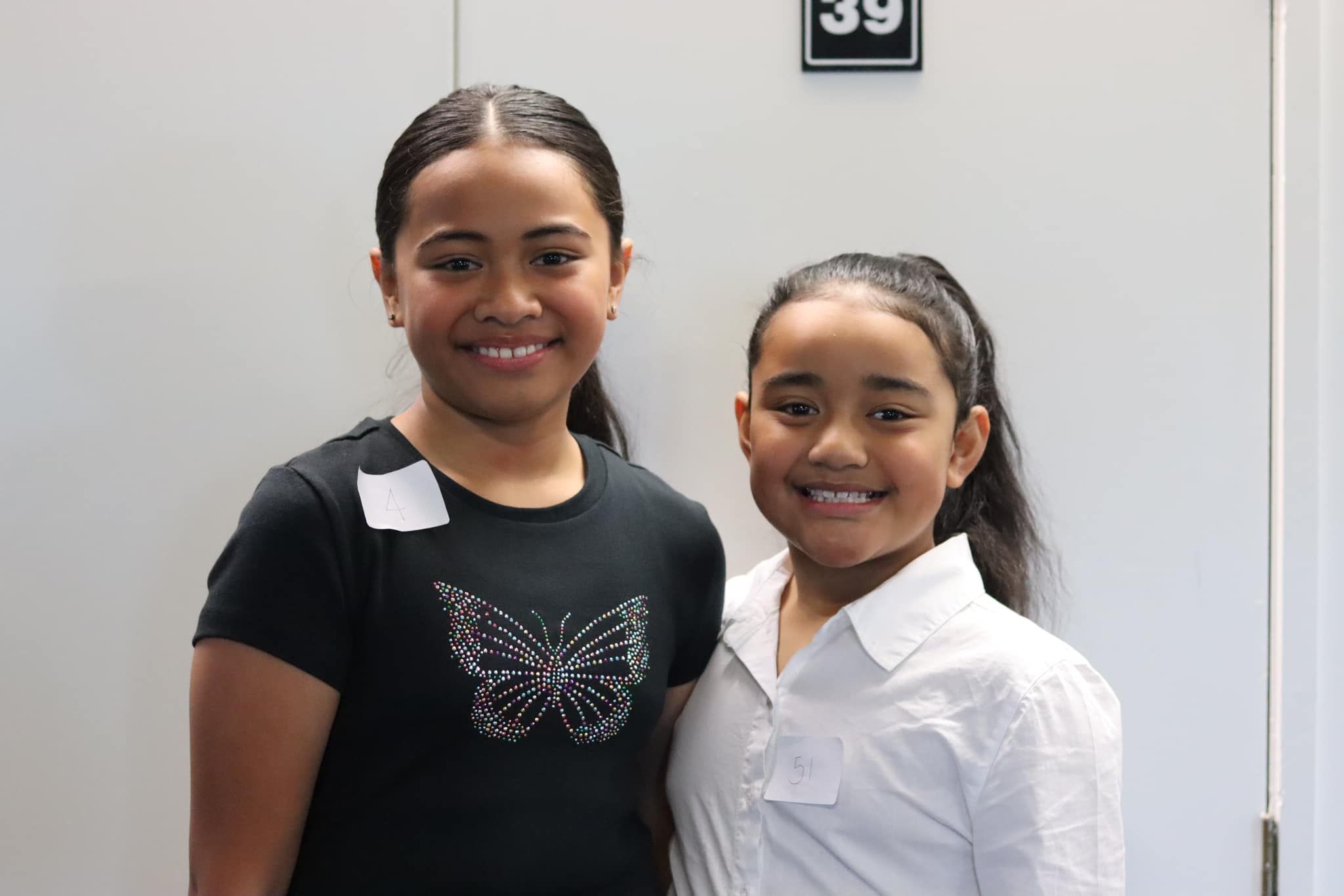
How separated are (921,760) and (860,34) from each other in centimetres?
89

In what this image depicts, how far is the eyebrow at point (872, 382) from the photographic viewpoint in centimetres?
110

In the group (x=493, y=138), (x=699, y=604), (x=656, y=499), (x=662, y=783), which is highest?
(x=493, y=138)

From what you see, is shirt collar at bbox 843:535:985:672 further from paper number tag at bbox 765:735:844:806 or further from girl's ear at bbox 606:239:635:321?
girl's ear at bbox 606:239:635:321

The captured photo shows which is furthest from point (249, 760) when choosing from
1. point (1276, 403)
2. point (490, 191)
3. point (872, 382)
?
point (1276, 403)

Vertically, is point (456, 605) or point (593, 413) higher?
point (593, 413)

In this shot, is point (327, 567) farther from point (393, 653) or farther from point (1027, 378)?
point (1027, 378)

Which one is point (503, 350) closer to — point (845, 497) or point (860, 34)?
point (845, 497)

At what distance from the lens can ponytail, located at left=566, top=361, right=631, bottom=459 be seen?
4.76 ft

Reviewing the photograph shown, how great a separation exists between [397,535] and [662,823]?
49cm

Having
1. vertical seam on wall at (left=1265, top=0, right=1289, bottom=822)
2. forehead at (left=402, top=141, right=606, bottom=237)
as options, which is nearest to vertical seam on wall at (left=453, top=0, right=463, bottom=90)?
forehead at (left=402, top=141, right=606, bottom=237)

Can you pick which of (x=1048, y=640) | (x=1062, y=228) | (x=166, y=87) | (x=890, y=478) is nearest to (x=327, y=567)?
(x=890, y=478)

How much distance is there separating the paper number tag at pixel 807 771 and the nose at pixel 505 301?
0.47m

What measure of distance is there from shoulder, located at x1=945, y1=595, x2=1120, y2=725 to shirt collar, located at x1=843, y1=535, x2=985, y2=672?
0.03 metres

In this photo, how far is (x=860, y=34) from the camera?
1.45 metres
